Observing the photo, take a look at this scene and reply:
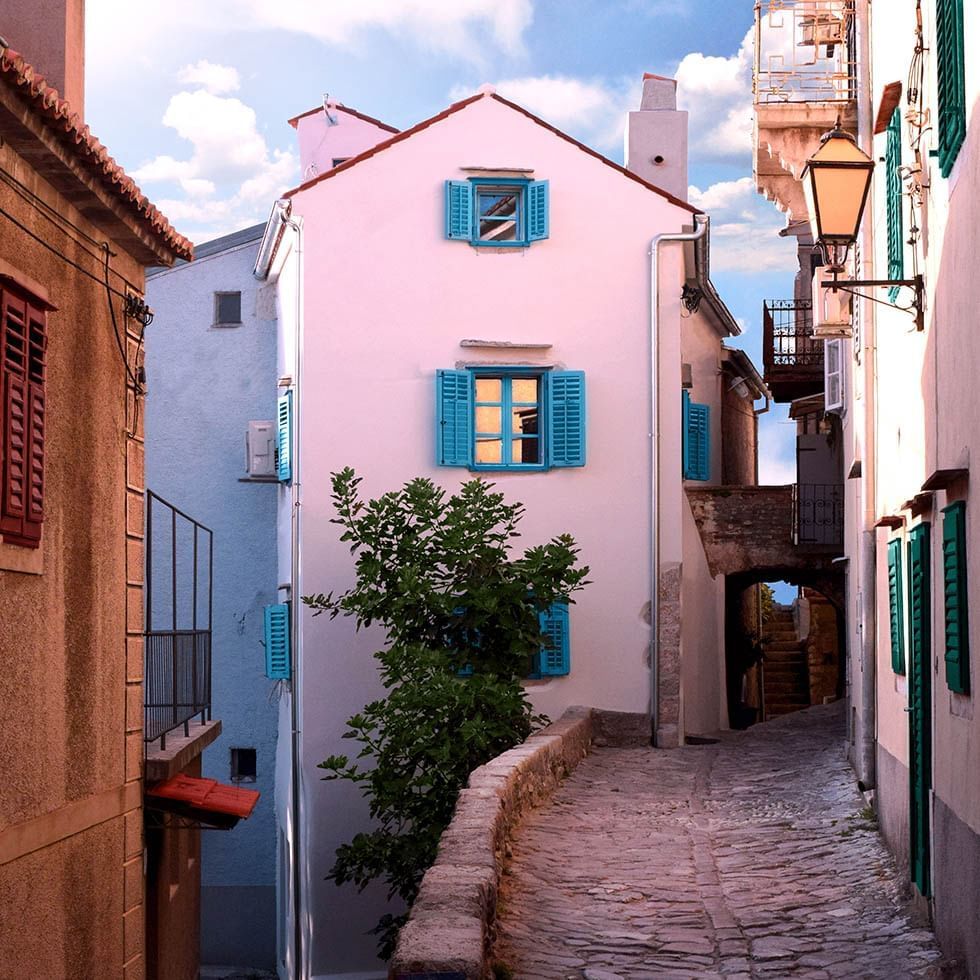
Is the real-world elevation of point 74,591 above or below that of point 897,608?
above

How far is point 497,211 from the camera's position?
2097 centimetres

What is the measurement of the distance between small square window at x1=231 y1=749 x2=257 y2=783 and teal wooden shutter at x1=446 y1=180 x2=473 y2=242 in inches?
320

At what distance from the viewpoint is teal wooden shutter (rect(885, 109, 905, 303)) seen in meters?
11.0

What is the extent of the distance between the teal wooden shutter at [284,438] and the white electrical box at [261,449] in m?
0.48

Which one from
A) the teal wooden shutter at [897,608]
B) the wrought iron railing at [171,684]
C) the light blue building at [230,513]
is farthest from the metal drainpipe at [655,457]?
the teal wooden shutter at [897,608]

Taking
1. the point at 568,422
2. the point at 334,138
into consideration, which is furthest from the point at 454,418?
the point at 334,138

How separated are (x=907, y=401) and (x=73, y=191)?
5939 mm

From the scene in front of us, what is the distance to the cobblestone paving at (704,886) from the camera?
8.55m

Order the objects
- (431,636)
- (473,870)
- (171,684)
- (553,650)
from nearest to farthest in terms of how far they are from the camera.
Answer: (473,870), (171,684), (431,636), (553,650)

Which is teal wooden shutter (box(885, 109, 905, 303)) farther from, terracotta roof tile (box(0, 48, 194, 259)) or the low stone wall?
terracotta roof tile (box(0, 48, 194, 259))

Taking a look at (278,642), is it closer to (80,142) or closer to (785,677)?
(80,142)

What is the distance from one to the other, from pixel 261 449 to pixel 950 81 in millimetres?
15393

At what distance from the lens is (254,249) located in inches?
939

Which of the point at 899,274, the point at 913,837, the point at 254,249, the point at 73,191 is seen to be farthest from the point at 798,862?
the point at 254,249
